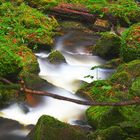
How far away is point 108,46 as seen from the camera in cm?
1138

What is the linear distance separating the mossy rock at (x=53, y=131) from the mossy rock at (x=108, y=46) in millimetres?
5653

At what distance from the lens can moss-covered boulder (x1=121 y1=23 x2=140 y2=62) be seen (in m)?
10.2

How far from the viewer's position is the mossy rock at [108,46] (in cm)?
1124

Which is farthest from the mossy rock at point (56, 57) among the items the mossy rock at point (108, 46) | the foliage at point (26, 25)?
the mossy rock at point (108, 46)

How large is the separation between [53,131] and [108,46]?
5962 mm

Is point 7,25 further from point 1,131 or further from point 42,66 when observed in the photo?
point 1,131

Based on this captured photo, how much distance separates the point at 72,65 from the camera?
1105 centimetres

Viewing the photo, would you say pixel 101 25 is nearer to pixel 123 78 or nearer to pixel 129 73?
pixel 129 73

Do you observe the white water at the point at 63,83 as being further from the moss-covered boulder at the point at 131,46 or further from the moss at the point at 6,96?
the moss-covered boulder at the point at 131,46

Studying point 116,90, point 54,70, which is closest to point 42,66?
point 54,70

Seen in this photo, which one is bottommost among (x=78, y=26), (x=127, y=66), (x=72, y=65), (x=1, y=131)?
(x=1, y=131)

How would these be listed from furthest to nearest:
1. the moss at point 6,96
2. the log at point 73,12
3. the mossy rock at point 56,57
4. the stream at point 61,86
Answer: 1. the log at point 73,12
2. the mossy rock at point 56,57
3. the moss at point 6,96
4. the stream at point 61,86

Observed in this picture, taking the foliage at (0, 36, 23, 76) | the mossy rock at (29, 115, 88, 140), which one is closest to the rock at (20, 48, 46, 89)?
the foliage at (0, 36, 23, 76)

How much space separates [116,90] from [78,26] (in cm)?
669
